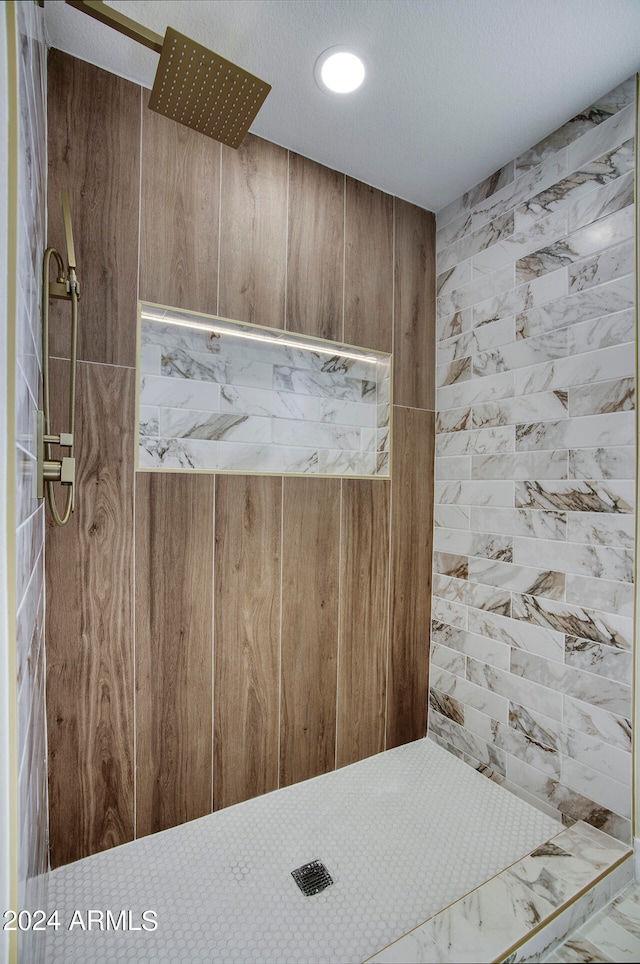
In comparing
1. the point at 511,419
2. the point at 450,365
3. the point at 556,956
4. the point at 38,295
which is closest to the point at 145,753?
the point at 556,956

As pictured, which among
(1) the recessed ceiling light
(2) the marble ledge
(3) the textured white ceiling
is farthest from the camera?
(1) the recessed ceiling light

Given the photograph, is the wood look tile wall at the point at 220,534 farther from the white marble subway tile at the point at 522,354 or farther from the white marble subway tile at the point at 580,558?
the white marble subway tile at the point at 580,558

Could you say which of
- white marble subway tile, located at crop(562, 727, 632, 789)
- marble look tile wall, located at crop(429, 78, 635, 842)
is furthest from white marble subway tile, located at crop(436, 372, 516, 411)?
white marble subway tile, located at crop(562, 727, 632, 789)

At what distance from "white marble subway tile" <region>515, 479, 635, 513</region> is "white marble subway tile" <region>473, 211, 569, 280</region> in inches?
35.1

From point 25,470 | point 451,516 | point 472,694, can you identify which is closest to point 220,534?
point 25,470

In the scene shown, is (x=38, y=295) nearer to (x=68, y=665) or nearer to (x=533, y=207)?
(x=68, y=665)

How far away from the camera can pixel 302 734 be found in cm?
185

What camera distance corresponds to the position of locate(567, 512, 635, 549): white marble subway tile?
1453 millimetres

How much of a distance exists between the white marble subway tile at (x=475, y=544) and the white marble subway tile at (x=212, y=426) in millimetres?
927

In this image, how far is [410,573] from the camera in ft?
6.97

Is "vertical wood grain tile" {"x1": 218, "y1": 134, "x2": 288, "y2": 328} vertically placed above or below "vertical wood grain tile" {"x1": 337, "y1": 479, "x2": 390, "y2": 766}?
above

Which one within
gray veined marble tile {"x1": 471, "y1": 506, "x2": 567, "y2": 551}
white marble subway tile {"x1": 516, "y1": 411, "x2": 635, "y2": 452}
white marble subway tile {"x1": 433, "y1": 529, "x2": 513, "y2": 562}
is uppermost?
white marble subway tile {"x1": 516, "y1": 411, "x2": 635, "y2": 452}

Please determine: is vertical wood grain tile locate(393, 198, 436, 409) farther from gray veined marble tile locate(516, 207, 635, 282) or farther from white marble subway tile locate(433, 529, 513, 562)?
white marble subway tile locate(433, 529, 513, 562)

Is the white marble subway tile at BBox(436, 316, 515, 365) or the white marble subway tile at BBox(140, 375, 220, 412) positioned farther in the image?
the white marble subway tile at BBox(436, 316, 515, 365)
